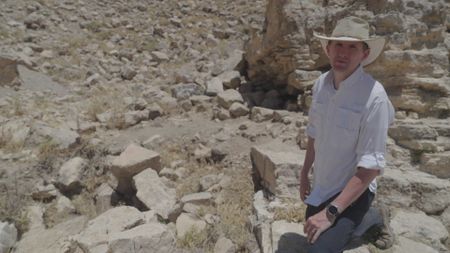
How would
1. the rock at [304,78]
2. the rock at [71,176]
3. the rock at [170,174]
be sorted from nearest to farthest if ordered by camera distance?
1. the rock at [71,176]
2. the rock at [170,174]
3. the rock at [304,78]

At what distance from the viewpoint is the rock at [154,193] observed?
14.5 feet

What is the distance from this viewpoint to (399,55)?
4.85 metres

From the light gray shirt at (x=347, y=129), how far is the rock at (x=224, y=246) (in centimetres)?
129

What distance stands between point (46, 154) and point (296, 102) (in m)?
3.74

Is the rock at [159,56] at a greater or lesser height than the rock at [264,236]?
lesser

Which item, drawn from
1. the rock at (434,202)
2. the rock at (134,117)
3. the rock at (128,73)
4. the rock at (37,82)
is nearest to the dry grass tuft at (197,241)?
the rock at (434,202)

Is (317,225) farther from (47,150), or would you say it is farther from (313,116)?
(47,150)

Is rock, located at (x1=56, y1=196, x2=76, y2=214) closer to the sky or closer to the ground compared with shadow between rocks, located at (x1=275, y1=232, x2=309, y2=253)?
closer to the ground

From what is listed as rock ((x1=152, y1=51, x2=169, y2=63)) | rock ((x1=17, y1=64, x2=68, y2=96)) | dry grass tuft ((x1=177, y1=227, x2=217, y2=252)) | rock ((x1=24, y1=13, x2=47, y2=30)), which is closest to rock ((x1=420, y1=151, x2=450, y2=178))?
dry grass tuft ((x1=177, y1=227, x2=217, y2=252))

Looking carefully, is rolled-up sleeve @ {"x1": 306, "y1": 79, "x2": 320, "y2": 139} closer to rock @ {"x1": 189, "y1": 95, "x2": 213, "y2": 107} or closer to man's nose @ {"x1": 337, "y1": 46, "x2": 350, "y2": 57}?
man's nose @ {"x1": 337, "y1": 46, "x2": 350, "y2": 57}

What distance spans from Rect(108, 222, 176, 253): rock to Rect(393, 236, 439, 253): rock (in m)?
1.72

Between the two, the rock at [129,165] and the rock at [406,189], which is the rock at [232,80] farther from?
the rock at [406,189]

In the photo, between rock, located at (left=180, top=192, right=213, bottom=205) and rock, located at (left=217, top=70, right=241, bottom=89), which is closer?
rock, located at (left=180, top=192, right=213, bottom=205)

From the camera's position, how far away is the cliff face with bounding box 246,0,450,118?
472 centimetres
